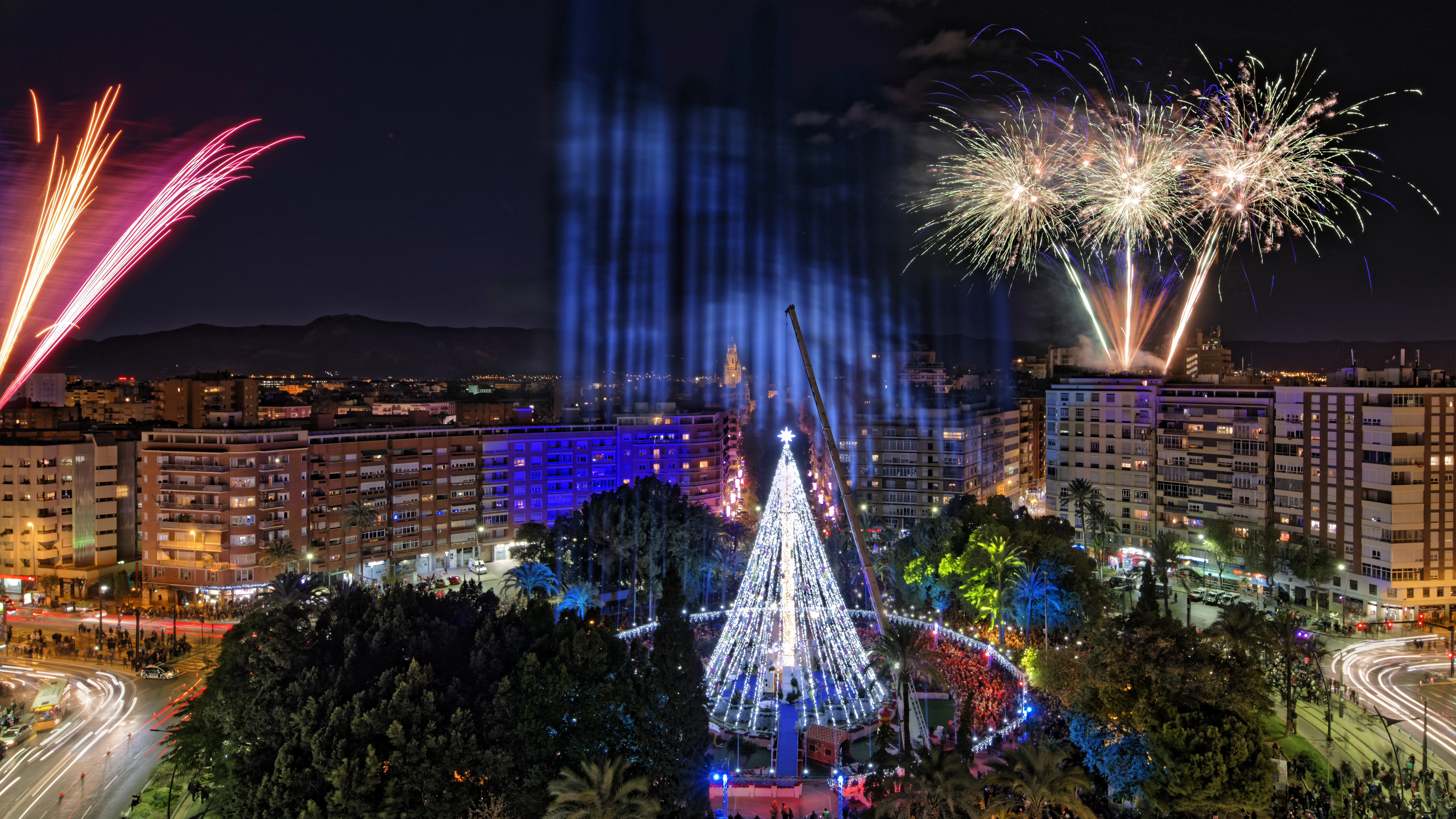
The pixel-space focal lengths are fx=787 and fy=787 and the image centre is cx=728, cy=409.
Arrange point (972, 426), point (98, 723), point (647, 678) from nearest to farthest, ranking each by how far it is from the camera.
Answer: point (647, 678)
point (98, 723)
point (972, 426)

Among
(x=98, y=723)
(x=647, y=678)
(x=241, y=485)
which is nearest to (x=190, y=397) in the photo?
(x=241, y=485)

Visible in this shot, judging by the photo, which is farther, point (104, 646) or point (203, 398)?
point (203, 398)

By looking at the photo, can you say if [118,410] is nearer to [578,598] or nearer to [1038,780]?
[578,598]

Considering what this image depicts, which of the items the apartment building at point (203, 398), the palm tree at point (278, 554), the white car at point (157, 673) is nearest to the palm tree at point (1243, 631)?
the white car at point (157, 673)

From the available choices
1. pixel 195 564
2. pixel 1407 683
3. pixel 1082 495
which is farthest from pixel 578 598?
pixel 1407 683

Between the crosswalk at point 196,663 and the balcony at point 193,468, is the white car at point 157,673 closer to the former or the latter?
the crosswalk at point 196,663

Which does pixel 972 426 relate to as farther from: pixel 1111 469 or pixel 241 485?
pixel 241 485
